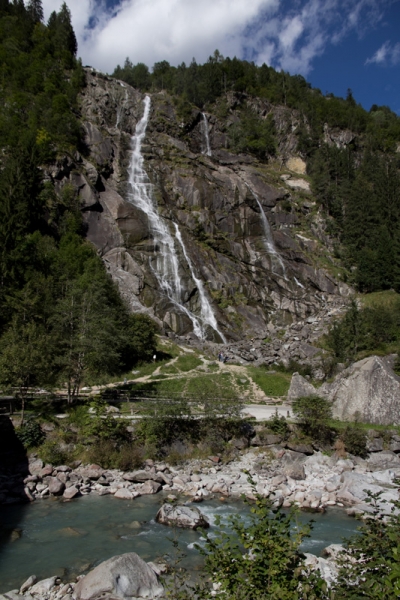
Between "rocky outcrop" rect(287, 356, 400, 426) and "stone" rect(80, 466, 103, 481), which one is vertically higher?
"rocky outcrop" rect(287, 356, 400, 426)

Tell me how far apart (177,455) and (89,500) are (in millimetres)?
5714

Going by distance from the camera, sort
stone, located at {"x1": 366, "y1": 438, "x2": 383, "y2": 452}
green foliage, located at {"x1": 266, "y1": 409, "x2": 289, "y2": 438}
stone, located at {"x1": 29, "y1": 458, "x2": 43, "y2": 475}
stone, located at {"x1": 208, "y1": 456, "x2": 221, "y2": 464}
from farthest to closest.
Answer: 1. green foliage, located at {"x1": 266, "y1": 409, "x2": 289, "y2": 438}
2. stone, located at {"x1": 366, "y1": 438, "x2": 383, "y2": 452}
3. stone, located at {"x1": 208, "y1": 456, "x2": 221, "y2": 464}
4. stone, located at {"x1": 29, "y1": 458, "x2": 43, "y2": 475}

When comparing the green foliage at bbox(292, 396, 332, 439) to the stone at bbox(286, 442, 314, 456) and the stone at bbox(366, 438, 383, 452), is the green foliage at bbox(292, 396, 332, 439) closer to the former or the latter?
the stone at bbox(286, 442, 314, 456)

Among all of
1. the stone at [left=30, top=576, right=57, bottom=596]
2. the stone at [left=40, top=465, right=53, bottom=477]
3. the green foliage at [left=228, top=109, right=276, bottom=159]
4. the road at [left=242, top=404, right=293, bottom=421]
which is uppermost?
the green foliage at [left=228, top=109, right=276, bottom=159]

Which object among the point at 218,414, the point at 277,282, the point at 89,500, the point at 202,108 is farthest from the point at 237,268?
the point at 202,108

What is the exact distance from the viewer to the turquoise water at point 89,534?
11570 millimetres

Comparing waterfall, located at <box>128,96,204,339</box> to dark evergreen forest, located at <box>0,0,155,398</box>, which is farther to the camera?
waterfall, located at <box>128,96,204,339</box>

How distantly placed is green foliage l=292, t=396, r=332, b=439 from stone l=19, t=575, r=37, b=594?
52.5ft

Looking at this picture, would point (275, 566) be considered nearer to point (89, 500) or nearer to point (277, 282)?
point (89, 500)

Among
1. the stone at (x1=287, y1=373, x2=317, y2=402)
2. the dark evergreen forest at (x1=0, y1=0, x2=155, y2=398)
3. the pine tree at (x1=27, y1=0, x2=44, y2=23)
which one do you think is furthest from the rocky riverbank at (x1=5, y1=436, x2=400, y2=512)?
the pine tree at (x1=27, y1=0, x2=44, y2=23)

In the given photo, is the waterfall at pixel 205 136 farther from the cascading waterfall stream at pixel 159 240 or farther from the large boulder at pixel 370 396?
the large boulder at pixel 370 396

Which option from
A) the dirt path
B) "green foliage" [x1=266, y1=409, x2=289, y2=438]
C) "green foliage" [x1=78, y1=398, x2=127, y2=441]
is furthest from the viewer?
the dirt path

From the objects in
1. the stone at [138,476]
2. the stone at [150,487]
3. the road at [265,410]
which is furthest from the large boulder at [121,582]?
the road at [265,410]

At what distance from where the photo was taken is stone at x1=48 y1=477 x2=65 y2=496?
1691cm
